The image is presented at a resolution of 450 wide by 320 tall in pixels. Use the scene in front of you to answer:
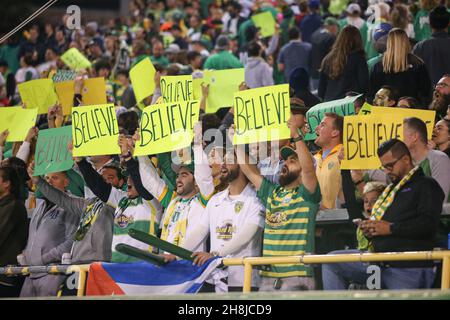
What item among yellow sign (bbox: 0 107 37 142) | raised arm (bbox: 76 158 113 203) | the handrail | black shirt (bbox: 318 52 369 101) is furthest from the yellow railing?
yellow sign (bbox: 0 107 37 142)

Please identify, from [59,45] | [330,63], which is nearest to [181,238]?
[330,63]

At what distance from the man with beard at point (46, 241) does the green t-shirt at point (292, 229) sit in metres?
2.61

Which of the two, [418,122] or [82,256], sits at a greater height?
[418,122]

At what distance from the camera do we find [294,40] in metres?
16.5

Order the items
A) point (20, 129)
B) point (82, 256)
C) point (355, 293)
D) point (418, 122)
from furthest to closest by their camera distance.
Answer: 1. point (20, 129)
2. point (82, 256)
3. point (418, 122)
4. point (355, 293)

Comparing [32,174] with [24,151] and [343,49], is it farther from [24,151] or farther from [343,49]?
[343,49]

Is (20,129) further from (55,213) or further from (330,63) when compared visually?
(330,63)

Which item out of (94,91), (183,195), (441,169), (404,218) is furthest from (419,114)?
(94,91)

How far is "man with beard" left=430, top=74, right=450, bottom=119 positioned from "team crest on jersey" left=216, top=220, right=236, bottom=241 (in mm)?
2070

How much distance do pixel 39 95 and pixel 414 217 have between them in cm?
→ 628

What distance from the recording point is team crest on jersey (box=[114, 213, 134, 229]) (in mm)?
10484

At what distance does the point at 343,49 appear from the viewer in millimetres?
11703

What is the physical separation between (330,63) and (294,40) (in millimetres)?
4710

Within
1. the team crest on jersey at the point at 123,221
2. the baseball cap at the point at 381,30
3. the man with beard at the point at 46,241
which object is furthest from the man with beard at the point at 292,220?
the baseball cap at the point at 381,30
